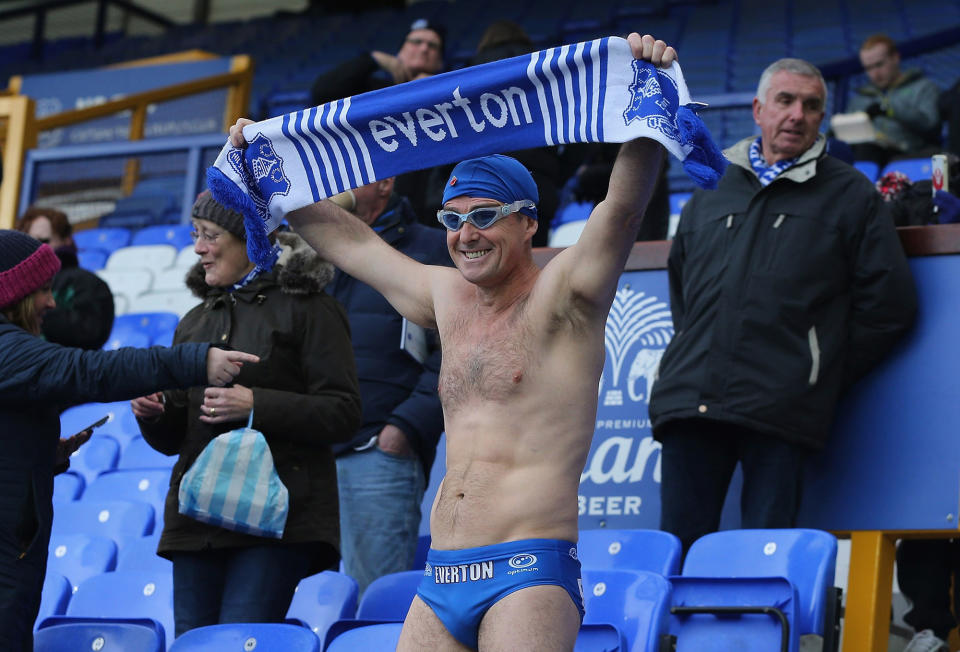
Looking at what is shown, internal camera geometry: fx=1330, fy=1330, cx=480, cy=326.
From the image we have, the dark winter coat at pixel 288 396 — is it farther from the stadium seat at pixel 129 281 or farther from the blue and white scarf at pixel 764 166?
the stadium seat at pixel 129 281

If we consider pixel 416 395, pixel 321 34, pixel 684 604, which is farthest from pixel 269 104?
pixel 684 604

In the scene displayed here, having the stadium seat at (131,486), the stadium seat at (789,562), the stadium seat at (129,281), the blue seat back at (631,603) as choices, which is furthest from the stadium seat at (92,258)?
the blue seat back at (631,603)

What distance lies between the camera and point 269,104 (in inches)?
491

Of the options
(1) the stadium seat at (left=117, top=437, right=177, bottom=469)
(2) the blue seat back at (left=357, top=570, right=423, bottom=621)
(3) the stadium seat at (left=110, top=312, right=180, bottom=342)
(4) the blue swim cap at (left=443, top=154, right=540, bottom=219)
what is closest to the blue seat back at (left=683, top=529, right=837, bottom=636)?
(2) the blue seat back at (left=357, top=570, right=423, bottom=621)

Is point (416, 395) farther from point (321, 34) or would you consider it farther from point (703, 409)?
point (321, 34)

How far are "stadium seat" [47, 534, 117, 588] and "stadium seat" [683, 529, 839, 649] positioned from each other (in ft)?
7.68

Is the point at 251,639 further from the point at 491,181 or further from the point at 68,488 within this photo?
the point at 68,488

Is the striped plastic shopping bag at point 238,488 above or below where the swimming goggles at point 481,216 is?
below

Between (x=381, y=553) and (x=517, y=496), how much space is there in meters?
1.69

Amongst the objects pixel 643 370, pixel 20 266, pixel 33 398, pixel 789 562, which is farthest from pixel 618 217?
pixel 643 370

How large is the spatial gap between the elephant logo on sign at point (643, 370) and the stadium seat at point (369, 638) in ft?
6.76

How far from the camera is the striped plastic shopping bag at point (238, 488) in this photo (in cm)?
375

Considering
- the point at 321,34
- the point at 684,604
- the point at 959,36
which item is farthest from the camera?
the point at 321,34

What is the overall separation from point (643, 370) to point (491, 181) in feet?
7.83
